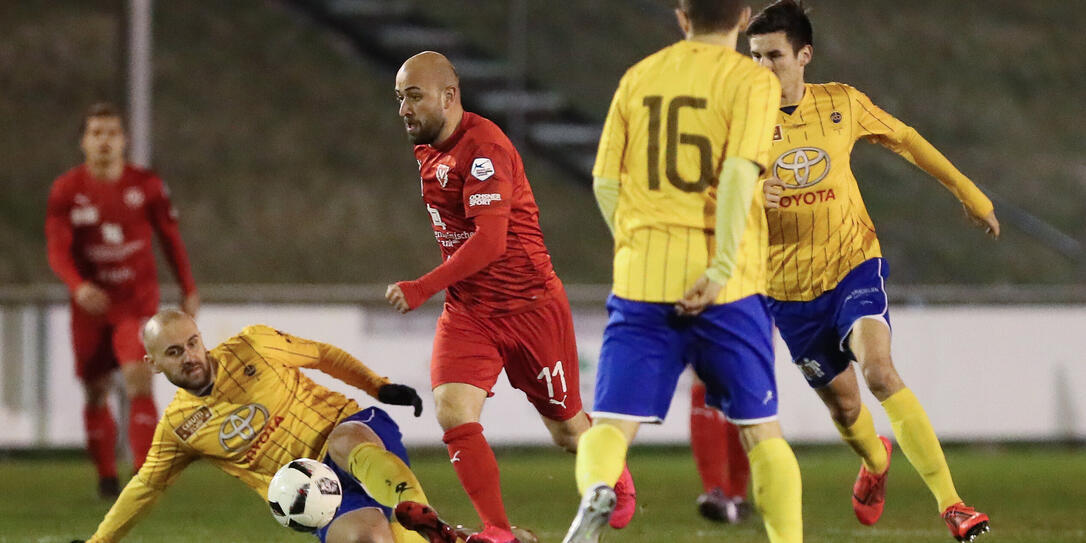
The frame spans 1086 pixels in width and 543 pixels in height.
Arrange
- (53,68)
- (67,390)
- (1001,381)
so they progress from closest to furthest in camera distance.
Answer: (67,390), (1001,381), (53,68)

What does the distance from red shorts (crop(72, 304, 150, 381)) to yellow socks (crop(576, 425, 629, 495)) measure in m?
5.11

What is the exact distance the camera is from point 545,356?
604 cm

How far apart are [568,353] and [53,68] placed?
13524mm

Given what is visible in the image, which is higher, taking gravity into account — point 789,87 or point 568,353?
point 789,87

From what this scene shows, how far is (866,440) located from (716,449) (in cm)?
108

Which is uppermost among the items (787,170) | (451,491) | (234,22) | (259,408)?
(234,22)

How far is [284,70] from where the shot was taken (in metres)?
18.5

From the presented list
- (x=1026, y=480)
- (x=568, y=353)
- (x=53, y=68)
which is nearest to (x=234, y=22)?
(x=53, y=68)

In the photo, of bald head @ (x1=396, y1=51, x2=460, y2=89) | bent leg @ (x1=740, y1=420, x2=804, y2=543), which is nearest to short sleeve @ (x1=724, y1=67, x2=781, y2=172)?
bent leg @ (x1=740, y1=420, x2=804, y2=543)

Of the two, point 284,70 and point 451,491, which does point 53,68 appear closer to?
point 284,70

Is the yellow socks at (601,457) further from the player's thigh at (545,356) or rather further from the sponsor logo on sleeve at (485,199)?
the player's thigh at (545,356)

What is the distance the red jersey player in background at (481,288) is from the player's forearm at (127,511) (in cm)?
113

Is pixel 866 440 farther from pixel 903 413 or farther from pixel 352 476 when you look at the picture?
pixel 352 476

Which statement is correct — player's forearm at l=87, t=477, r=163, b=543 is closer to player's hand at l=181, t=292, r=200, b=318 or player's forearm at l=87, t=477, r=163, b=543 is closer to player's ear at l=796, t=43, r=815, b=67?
player's ear at l=796, t=43, r=815, b=67
